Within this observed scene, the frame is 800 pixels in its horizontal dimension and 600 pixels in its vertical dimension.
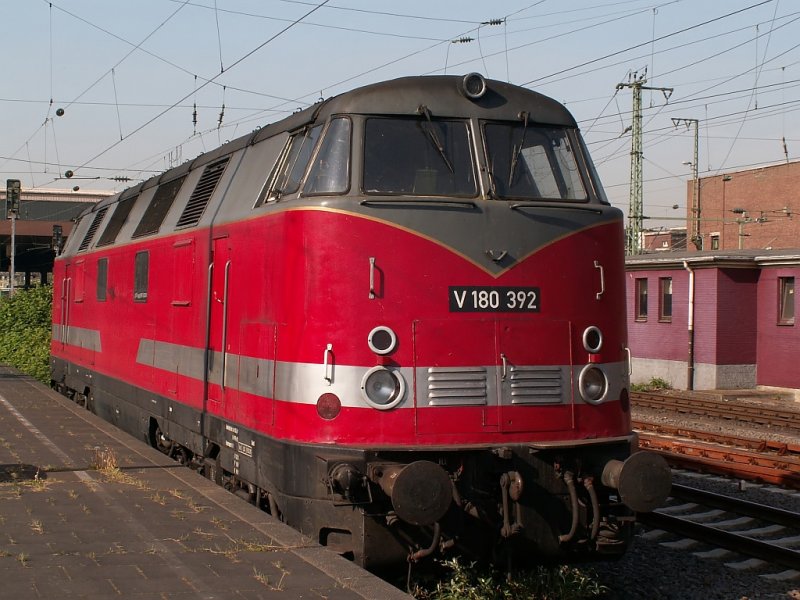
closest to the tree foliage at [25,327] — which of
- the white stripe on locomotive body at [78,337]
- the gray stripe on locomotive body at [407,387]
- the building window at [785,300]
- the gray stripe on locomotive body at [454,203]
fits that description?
the white stripe on locomotive body at [78,337]

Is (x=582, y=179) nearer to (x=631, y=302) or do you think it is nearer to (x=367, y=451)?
(x=367, y=451)

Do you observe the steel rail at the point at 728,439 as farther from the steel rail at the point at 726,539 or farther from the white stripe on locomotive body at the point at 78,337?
the white stripe on locomotive body at the point at 78,337

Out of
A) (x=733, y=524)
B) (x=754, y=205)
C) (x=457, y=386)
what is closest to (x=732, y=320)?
(x=733, y=524)

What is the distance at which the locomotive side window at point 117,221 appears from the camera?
1380cm

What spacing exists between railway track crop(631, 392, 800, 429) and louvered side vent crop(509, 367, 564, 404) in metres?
12.8

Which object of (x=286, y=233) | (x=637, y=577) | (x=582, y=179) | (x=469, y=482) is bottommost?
(x=637, y=577)

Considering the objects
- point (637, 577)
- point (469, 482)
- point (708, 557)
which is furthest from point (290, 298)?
point (708, 557)

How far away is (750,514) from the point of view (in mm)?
10242

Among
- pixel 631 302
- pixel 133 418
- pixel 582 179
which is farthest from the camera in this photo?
pixel 631 302

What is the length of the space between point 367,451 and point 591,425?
1.71 meters

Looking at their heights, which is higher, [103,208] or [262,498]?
[103,208]

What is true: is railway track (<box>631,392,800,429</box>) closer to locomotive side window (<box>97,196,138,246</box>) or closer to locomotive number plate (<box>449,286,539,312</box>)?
locomotive side window (<box>97,196,138,246</box>)

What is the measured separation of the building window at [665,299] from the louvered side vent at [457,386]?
71.0 ft

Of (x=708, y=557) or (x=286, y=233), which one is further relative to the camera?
(x=708, y=557)
